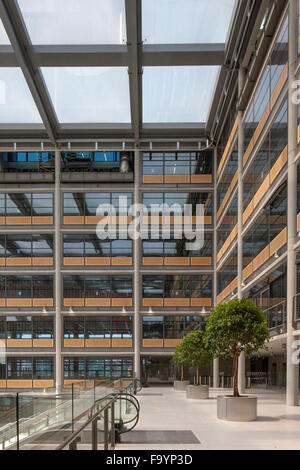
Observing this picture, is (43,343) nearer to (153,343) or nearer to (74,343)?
(74,343)

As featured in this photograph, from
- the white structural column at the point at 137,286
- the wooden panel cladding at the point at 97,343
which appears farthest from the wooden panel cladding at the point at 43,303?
the white structural column at the point at 137,286

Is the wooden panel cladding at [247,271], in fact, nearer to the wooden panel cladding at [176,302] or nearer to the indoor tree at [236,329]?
the wooden panel cladding at [176,302]

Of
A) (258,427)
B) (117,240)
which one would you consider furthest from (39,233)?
(258,427)

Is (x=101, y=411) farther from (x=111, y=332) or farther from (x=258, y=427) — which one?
(x=111, y=332)

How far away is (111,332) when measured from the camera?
132 ft

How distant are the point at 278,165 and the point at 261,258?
5.05m

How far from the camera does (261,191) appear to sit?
26.0 metres

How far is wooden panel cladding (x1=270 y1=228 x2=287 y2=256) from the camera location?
21844 millimetres

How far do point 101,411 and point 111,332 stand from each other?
108ft

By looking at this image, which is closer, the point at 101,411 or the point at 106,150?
the point at 101,411

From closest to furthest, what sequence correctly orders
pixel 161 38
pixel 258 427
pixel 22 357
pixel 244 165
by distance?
pixel 258 427 → pixel 161 38 → pixel 244 165 → pixel 22 357

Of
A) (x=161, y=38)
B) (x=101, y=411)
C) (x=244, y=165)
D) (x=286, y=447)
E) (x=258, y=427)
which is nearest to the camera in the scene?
(x=101, y=411)

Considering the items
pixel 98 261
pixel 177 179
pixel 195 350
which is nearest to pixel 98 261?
pixel 98 261

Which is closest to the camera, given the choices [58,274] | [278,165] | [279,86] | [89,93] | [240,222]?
[279,86]
